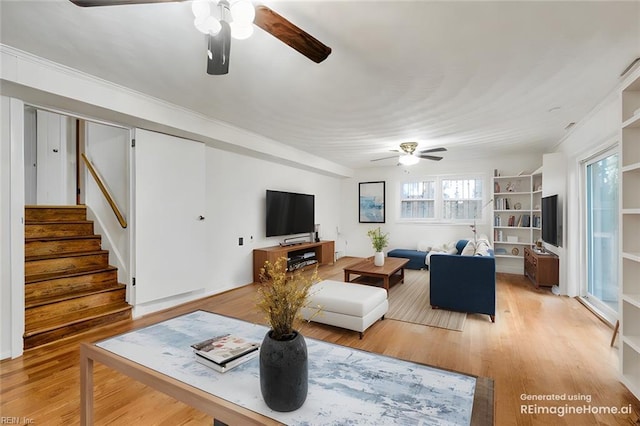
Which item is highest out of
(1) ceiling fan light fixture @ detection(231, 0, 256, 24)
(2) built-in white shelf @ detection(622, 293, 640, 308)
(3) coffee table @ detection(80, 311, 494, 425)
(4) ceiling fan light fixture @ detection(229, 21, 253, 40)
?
(1) ceiling fan light fixture @ detection(231, 0, 256, 24)

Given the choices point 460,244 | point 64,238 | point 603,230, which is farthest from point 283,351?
point 460,244

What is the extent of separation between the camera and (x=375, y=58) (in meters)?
2.34

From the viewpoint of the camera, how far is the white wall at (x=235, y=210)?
14.5ft

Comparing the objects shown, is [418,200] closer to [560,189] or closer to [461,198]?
[461,198]

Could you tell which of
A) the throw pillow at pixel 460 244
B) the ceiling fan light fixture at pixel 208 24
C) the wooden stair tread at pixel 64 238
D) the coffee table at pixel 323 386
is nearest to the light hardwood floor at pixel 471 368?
the coffee table at pixel 323 386

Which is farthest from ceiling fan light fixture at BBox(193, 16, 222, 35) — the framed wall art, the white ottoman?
the framed wall art

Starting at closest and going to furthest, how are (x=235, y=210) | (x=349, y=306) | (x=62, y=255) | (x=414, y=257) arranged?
(x=349, y=306) → (x=62, y=255) → (x=235, y=210) → (x=414, y=257)

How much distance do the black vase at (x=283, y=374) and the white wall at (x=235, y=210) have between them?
11.9ft

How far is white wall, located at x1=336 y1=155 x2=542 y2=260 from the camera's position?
248 inches

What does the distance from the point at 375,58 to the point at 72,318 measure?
3825 millimetres

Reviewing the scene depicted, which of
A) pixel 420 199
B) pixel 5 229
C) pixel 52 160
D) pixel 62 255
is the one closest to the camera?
pixel 5 229

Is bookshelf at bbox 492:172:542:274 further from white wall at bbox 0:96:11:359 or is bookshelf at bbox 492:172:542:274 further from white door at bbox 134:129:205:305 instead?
white wall at bbox 0:96:11:359

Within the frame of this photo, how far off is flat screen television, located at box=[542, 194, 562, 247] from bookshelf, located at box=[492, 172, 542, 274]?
97cm

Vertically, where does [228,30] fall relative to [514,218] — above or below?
above
